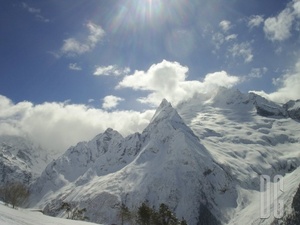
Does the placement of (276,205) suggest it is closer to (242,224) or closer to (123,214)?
(123,214)

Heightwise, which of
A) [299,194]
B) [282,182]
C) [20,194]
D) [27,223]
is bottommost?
[27,223]

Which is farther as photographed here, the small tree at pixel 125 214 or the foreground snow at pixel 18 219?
the small tree at pixel 125 214

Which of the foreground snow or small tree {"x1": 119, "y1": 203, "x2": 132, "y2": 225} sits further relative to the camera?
small tree {"x1": 119, "y1": 203, "x2": 132, "y2": 225}

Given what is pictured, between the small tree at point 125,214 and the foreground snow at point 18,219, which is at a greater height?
the small tree at point 125,214

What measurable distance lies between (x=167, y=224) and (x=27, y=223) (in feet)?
246

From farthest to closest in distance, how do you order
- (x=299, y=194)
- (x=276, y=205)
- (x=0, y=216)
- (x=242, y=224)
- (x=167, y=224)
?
(x=242, y=224), (x=276, y=205), (x=167, y=224), (x=299, y=194), (x=0, y=216)

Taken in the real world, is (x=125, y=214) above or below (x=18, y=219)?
above

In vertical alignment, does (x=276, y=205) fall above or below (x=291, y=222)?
above

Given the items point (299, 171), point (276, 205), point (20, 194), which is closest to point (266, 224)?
point (276, 205)

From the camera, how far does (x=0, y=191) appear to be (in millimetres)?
113438

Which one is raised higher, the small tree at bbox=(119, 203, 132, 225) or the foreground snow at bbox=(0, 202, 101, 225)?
the small tree at bbox=(119, 203, 132, 225)

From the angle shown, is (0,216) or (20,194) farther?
(20,194)

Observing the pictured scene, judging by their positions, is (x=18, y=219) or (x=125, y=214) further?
(x=125, y=214)

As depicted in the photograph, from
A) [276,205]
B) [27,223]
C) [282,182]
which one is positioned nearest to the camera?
[27,223]
